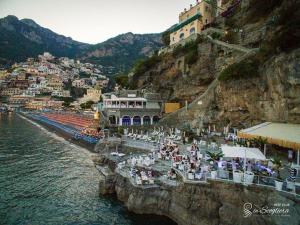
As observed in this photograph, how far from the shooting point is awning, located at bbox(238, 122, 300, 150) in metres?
15.8

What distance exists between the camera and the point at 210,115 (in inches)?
1303

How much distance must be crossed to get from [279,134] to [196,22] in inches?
1408

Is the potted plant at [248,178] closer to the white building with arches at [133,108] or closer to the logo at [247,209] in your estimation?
the logo at [247,209]

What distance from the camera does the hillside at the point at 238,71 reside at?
20219 millimetres

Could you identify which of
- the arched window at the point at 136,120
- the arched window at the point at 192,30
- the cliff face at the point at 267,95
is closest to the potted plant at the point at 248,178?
the cliff face at the point at 267,95

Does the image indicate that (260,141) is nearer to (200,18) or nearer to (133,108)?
(133,108)

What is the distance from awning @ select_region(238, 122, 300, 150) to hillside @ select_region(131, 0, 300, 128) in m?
1.12

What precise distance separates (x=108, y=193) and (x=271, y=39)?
1834 centimetres

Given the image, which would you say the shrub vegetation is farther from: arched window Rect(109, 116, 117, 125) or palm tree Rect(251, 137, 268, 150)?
arched window Rect(109, 116, 117, 125)

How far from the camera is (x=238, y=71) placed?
2789 centimetres

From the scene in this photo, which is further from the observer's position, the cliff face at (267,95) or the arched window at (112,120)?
the arched window at (112,120)

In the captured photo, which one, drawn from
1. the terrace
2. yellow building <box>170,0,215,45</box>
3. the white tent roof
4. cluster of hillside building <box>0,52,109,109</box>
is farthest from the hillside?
cluster of hillside building <box>0,52,109,109</box>

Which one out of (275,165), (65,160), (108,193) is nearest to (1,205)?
(108,193)

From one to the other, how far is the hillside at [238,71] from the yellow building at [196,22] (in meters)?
3.33
